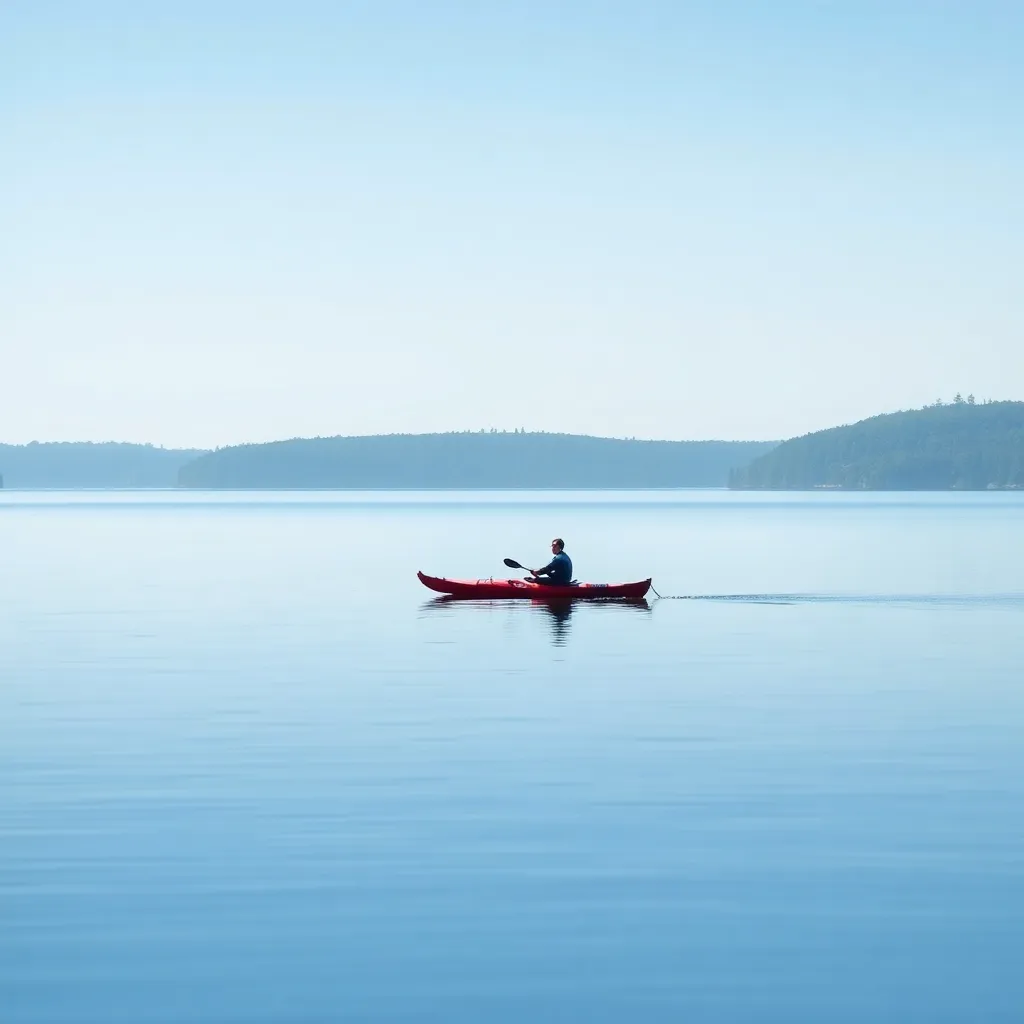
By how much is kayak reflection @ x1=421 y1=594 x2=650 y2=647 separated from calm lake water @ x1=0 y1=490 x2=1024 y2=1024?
20.7 feet

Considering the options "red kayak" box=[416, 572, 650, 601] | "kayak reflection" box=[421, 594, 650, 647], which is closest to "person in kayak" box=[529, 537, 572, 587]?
"red kayak" box=[416, 572, 650, 601]

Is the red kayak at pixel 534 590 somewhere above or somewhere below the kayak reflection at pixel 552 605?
above

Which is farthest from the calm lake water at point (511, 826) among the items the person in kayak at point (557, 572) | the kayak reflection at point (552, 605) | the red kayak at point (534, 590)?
the kayak reflection at point (552, 605)

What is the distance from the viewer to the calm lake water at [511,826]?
11.1 metres

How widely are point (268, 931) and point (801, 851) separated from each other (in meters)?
5.18

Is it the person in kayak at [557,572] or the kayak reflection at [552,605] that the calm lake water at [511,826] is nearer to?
the person in kayak at [557,572]

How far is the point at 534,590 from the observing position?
143 feet

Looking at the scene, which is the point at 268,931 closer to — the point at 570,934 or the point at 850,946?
the point at 570,934

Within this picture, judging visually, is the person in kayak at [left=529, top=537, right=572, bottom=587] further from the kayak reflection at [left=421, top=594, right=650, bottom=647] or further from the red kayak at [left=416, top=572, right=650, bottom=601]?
the kayak reflection at [left=421, top=594, right=650, bottom=647]

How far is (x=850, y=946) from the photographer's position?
1189 cm

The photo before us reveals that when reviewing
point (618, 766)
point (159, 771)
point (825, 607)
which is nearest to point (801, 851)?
point (618, 766)

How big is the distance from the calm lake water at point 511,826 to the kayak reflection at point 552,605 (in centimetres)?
630

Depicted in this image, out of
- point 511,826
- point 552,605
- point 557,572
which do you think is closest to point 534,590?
point 557,572

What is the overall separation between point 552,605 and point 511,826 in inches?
1241
